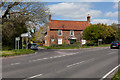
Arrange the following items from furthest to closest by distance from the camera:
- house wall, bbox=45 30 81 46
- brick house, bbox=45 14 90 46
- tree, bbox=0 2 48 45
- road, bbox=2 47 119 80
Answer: brick house, bbox=45 14 90 46 < house wall, bbox=45 30 81 46 < tree, bbox=0 2 48 45 < road, bbox=2 47 119 80

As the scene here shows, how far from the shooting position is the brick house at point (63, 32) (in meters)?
49.5

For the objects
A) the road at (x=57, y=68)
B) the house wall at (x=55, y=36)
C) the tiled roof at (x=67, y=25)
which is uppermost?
the tiled roof at (x=67, y=25)

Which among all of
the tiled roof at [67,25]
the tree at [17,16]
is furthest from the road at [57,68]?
the tiled roof at [67,25]

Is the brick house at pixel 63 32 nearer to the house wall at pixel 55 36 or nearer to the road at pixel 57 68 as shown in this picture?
the house wall at pixel 55 36

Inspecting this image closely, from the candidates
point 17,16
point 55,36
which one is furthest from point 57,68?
point 55,36

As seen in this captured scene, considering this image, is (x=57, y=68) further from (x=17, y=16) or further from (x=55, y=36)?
Result: (x=55, y=36)

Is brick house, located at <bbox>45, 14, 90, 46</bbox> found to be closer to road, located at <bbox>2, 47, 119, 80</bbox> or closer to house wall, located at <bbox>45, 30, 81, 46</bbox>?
house wall, located at <bbox>45, 30, 81, 46</bbox>

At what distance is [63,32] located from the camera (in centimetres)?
5041

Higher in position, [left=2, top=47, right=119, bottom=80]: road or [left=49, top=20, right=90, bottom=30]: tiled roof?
[left=49, top=20, right=90, bottom=30]: tiled roof

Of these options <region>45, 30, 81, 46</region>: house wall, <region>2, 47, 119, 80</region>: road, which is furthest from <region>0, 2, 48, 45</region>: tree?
<region>45, 30, 81, 46</region>: house wall

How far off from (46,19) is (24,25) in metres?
5.49

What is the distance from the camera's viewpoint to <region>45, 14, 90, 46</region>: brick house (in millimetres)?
49459

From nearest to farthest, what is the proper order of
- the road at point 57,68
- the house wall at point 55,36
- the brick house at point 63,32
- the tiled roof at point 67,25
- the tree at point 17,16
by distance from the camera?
1. the road at point 57,68
2. the tree at point 17,16
3. the house wall at point 55,36
4. the brick house at point 63,32
5. the tiled roof at point 67,25

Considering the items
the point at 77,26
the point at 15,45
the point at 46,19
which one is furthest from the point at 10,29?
the point at 77,26
